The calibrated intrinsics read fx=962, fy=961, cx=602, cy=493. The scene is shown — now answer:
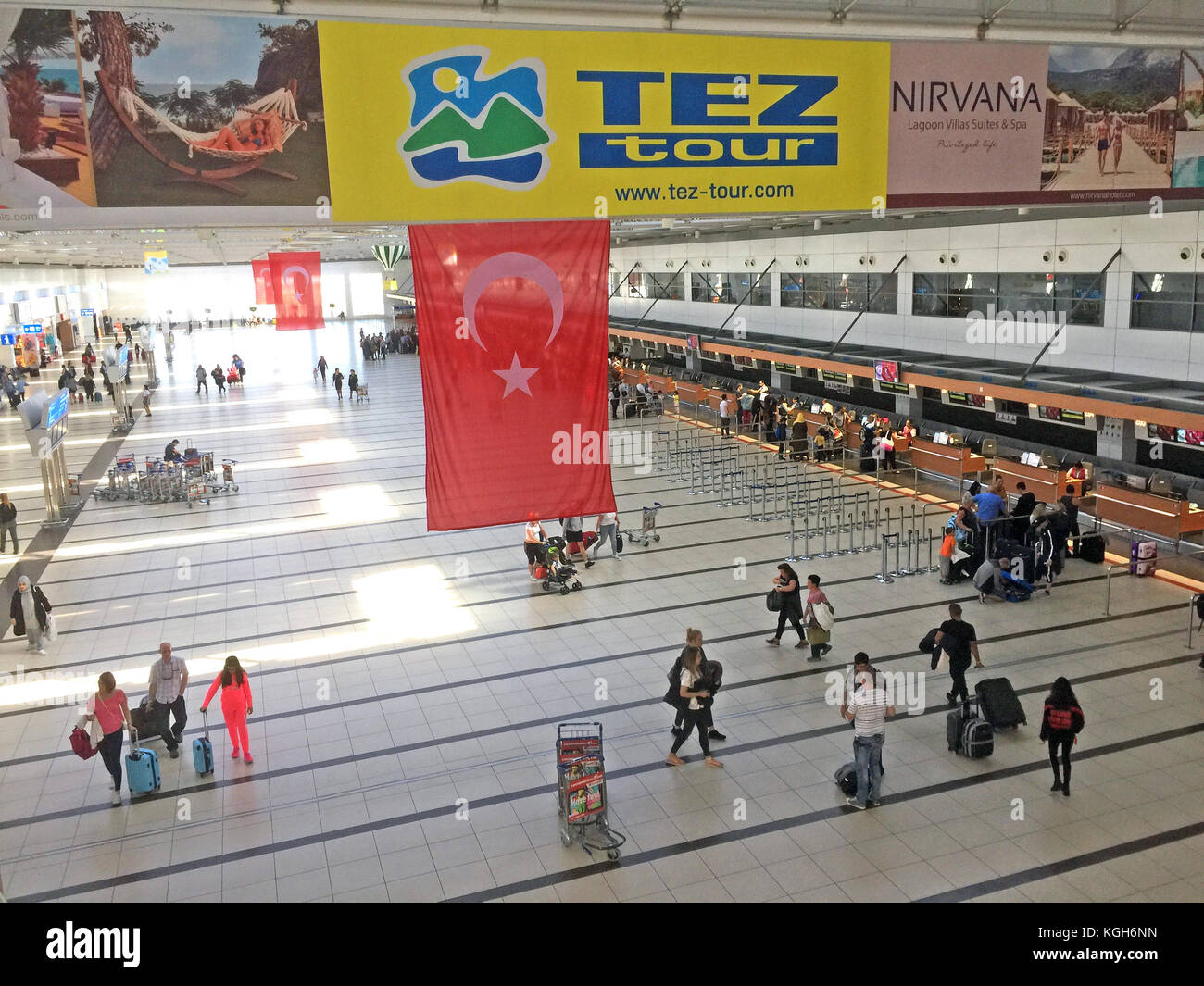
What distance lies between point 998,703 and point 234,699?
23.9ft

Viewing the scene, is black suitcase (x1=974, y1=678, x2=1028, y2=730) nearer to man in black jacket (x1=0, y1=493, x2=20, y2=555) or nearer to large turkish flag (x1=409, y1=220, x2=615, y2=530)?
large turkish flag (x1=409, y1=220, x2=615, y2=530)

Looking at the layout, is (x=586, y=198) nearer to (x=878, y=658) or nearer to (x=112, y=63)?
(x=112, y=63)

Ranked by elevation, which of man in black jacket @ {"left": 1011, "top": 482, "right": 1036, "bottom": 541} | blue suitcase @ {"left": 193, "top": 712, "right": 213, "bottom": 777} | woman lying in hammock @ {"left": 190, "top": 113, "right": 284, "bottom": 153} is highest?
woman lying in hammock @ {"left": 190, "top": 113, "right": 284, "bottom": 153}

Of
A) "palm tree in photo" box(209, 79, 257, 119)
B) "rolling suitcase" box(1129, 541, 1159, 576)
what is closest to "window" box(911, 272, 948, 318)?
"rolling suitcase" box(1129, 541, 1159, 576)

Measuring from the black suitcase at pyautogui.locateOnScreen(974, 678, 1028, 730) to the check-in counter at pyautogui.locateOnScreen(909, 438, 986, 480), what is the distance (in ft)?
36.2

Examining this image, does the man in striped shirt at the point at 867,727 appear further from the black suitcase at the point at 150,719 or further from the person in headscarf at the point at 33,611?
the person in headscarf at the point at 33,611

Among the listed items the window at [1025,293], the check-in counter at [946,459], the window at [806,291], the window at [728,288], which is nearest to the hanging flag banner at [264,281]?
the window at [728,288]

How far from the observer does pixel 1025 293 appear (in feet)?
59.1

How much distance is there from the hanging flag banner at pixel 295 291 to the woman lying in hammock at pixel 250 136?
72.4ft

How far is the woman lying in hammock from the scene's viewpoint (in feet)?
18.6

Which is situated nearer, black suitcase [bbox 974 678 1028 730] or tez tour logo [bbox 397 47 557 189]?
tez tour logo [bbox 397 47 557 189]

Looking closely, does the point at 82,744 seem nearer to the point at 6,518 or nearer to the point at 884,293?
the point at 6,518

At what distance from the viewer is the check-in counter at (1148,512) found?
14867 millimetres

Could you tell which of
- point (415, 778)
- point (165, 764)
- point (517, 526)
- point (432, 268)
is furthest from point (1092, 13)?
point (517, 526)
